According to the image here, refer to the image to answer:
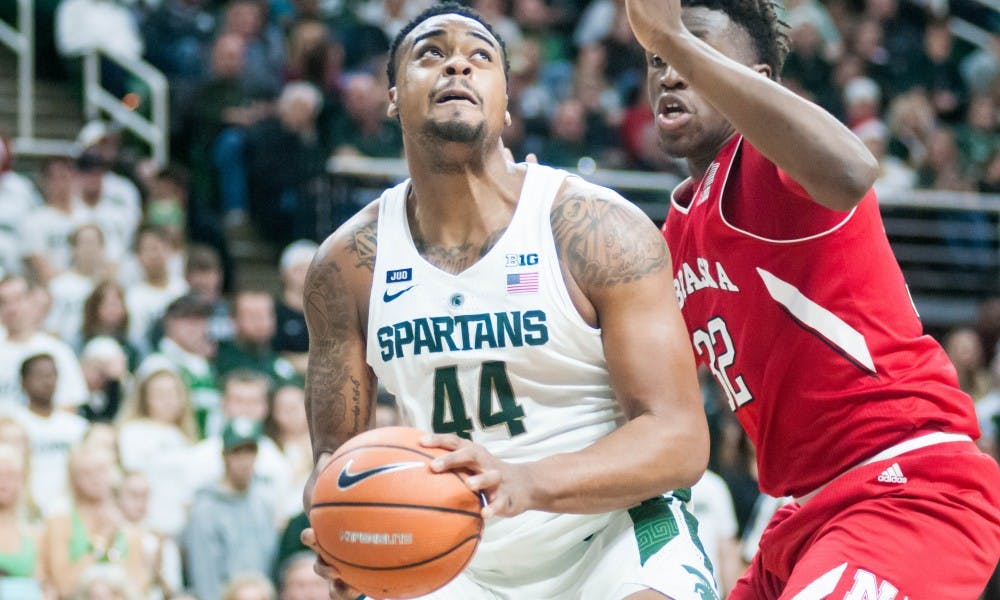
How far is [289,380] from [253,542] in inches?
57.2

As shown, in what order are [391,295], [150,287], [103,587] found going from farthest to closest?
[150,287] → [103,587] → [391,295]

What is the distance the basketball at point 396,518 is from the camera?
380 cm

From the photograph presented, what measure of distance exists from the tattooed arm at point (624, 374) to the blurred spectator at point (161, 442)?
5006 millimetres

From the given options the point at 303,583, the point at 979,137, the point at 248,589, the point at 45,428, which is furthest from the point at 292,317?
the point at 979,137

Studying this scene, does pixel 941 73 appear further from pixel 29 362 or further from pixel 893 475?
pixel 893 475

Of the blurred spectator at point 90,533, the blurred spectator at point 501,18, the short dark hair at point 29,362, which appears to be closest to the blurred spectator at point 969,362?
the blurred spectator at point 501,18

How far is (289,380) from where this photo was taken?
9.82 metres

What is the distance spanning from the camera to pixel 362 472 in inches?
153

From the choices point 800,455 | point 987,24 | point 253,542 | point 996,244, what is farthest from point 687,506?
point 987,24

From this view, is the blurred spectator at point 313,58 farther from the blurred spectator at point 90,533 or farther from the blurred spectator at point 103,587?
the blurred spectator at point 103,587

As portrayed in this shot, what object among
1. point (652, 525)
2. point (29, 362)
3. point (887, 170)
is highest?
point (652, 525)

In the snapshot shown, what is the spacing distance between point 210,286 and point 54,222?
119 cm

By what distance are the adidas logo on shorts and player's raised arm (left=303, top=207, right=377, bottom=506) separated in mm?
1536

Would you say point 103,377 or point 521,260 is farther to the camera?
point 103,377
